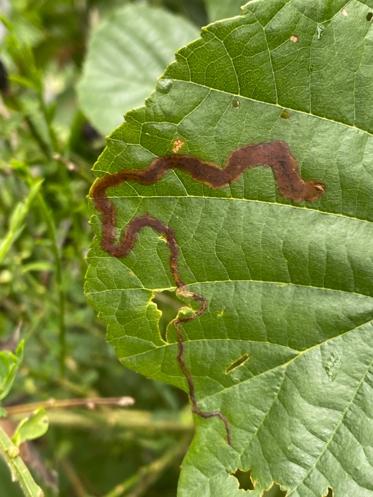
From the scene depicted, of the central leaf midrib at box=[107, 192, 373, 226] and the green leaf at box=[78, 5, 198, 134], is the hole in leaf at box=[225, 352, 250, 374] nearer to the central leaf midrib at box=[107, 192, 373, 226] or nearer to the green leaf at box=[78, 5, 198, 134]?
the central leaf midrib at box=[107, 192, 373, 226]

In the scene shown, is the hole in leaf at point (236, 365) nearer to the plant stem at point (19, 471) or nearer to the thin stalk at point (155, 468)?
the plant stem at point (19, 471)

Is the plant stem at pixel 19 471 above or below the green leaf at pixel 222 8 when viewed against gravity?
below

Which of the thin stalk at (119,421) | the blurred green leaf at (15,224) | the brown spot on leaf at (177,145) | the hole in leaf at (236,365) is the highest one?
the blurred green leaf at (15,224)

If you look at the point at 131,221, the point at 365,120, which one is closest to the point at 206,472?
the point at 131,221

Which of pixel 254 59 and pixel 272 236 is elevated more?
pixel 254 59

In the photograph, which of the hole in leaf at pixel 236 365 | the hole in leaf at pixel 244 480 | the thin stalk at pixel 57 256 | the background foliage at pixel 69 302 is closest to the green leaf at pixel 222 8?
the background foliage at pixel 69 302

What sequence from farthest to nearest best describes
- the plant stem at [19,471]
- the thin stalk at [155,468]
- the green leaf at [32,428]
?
1. the thin stalk at [155,468]
2. the green leaf at [32,428]
3. the plant stem at [19,471]

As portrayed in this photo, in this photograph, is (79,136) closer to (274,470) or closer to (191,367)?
(191,367)
